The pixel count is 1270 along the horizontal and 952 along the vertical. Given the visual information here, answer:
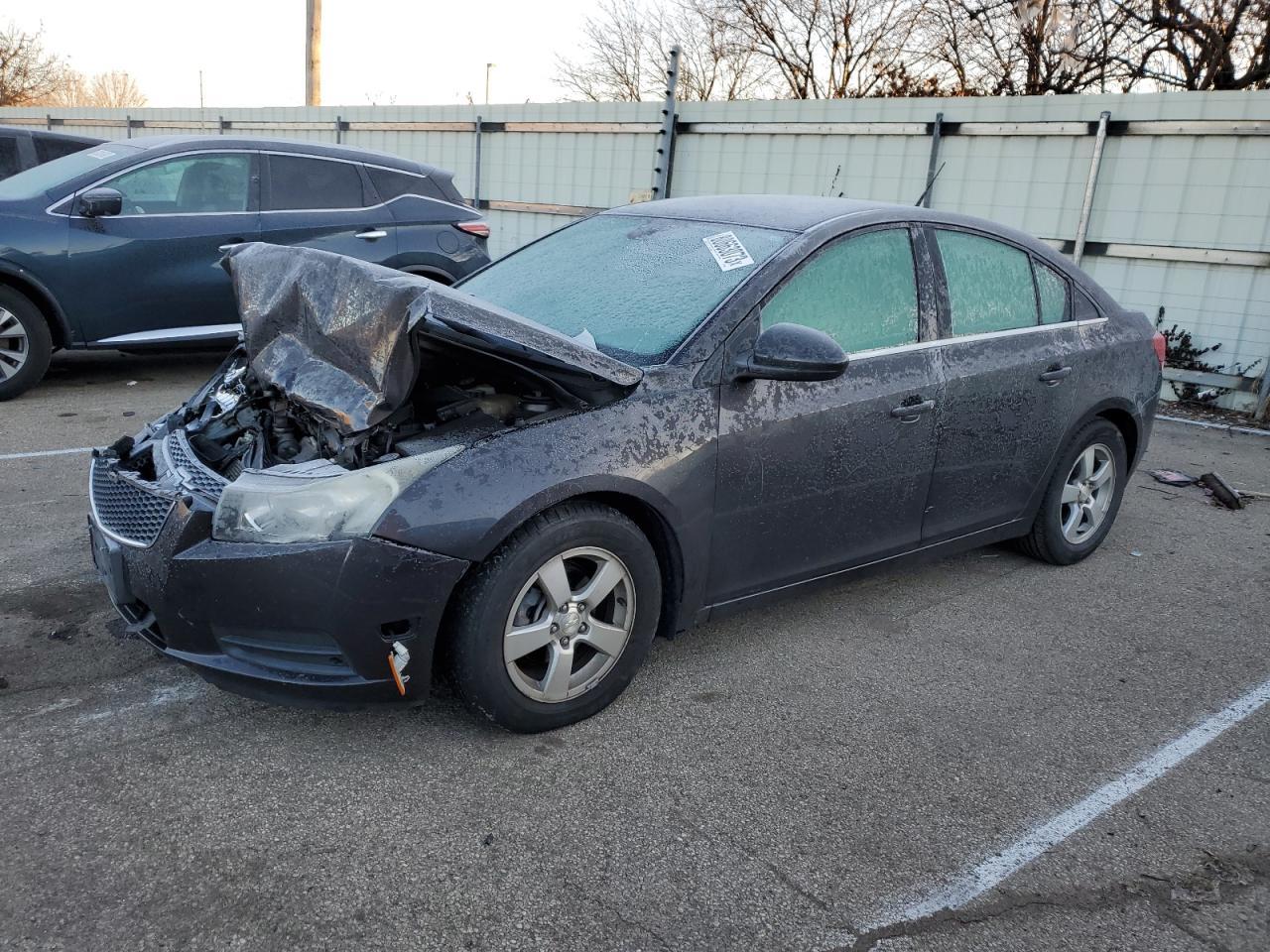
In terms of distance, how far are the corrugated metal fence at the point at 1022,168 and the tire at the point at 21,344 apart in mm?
5500

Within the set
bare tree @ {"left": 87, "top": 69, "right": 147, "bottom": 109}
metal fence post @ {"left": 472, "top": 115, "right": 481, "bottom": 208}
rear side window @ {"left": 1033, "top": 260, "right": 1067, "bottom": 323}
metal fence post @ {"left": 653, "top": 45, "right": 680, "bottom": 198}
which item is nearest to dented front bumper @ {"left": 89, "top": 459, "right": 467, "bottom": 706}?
rear side window @ {"left": 1033, "top": 260, "right": 1067, "bottom": 323}

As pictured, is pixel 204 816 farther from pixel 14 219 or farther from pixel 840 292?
pixel 14 219

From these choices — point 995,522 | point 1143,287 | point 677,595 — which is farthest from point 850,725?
point 1143,287

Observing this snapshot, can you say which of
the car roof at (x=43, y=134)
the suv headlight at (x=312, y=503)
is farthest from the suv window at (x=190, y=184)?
the suv headlight at (x=312, y=503)

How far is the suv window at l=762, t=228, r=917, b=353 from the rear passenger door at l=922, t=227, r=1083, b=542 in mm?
198

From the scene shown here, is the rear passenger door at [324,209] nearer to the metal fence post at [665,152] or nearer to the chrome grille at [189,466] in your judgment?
the chrome grille at [189,466]

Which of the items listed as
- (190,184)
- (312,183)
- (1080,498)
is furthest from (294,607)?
(312,183)

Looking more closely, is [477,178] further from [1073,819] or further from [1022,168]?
[1073,819]

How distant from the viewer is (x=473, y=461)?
2.75 metres

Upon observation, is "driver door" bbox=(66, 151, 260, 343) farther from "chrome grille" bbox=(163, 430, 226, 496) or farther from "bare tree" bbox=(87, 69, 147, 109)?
"bare tree" bbox=(87, 69, 147, 109)

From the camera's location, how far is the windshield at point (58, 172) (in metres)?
6.75

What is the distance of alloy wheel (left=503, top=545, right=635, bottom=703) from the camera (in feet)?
9.48

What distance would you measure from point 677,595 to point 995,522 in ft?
5.76

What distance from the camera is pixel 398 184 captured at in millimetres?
7914
